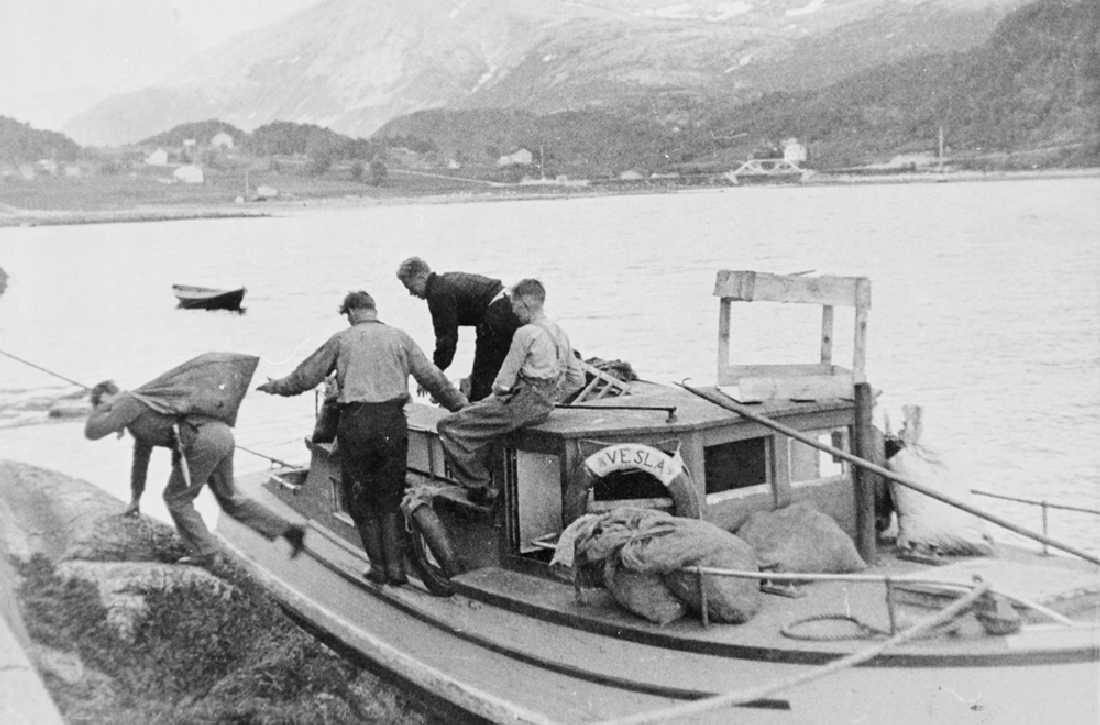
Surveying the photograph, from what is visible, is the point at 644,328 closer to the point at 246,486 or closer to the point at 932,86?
the point at 932,86

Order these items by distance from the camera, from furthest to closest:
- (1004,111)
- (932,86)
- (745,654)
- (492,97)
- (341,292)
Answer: (492,97), (932,86), (341,292), (1004,111), (745,654)

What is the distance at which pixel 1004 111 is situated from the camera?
1747 cm

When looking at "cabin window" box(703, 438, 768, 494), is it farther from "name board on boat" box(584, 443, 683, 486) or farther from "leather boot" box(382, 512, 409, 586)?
"leather boot" box(382, 512, 409, 586)

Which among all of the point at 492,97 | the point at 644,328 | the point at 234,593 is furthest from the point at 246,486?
the point at 492,97

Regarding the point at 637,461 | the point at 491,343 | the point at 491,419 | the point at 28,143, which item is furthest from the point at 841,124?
the point at 637,461

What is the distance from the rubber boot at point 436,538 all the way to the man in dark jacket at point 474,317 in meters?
1.28

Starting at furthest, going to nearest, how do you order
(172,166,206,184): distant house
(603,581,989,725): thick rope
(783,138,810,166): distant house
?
(783,138,810,166): distant house, (172,166,206,184): distant house, (603,581,989,725): thick rope

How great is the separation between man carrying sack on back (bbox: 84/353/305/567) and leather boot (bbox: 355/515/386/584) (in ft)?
3.96

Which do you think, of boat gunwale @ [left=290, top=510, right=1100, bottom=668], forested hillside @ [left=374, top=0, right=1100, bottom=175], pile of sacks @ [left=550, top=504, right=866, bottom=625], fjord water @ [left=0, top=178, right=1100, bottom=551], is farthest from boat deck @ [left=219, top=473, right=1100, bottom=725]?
forested hillside @ [left=374, top=0, right=1100, bottom=175]

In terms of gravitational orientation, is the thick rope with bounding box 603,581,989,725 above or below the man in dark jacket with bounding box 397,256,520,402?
below

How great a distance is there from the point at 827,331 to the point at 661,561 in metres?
2.45

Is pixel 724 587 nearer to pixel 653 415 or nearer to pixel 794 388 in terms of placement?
pixel 653 415

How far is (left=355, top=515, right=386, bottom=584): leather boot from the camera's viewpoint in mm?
7633

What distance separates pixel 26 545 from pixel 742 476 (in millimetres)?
4740
